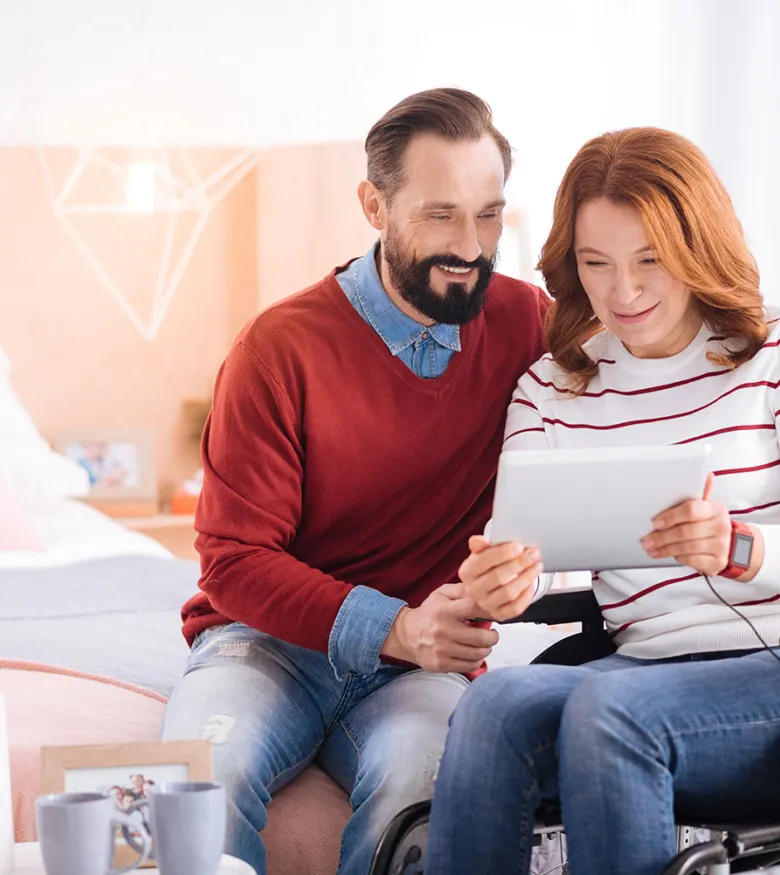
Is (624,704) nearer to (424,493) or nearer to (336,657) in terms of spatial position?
(336,657)

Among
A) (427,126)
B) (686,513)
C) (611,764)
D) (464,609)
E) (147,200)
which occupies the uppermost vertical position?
(147,200)

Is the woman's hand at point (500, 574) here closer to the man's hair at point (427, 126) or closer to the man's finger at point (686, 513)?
the man's finger at point (686, 513)

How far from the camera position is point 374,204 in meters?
1.82

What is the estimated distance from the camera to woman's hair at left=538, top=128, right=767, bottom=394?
5.03 ft

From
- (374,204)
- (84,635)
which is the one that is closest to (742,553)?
(374,204)

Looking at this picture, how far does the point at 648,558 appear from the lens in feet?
4.58

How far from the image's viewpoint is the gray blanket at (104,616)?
6.54 feet

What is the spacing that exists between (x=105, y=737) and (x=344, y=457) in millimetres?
474

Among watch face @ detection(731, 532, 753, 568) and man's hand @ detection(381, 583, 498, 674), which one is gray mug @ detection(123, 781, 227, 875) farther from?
watch face @ detection(731, 532, 753, 568)

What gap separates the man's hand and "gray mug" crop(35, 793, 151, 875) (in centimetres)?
52

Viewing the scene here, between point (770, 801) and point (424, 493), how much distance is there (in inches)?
24.7

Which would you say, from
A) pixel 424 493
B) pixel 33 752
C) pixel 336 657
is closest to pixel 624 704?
pixel 336 657

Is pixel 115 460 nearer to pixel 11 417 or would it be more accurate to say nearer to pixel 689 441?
pixel 11 417

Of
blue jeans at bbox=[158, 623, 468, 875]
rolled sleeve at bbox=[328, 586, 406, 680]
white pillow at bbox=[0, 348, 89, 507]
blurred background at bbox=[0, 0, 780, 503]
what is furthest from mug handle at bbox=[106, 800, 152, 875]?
blurred background at bbox=[0, 0, 780, 503]
